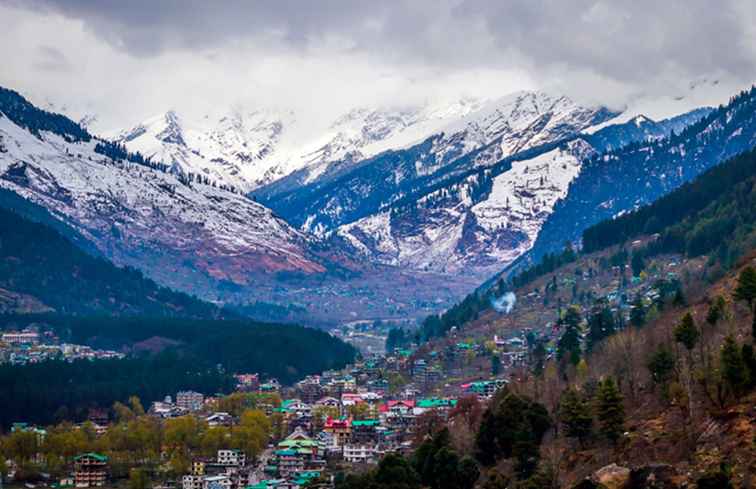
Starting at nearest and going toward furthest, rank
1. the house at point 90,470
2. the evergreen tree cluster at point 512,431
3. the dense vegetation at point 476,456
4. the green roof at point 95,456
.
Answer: the dense vegetation at point 476,456 → the evergreen tree cluster at point 512,431 → the house at point 90,470 → the green roof at point 95,456

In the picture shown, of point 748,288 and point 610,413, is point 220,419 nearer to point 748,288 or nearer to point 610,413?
point 748,288

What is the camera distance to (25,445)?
5202 inches

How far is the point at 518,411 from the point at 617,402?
36.3 ft

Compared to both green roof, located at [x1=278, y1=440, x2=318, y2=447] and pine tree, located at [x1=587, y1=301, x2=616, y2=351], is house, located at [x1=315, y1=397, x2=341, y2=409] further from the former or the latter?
pine tree, located at [x1=587, y1=301, x2=616, y2=351]

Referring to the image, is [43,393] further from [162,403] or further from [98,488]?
[98,488]

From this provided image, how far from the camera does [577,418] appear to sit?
294 ft

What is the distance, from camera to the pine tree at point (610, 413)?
283 ft

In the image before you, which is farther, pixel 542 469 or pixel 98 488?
pixel 98 488

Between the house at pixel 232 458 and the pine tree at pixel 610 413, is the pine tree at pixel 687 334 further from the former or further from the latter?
the house at pixel 232 458

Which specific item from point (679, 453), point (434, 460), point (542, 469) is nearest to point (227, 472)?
point (434, 460)

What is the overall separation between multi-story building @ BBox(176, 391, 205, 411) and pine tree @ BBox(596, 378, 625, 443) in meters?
93.1

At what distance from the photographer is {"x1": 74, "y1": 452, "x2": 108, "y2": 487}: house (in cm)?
12350

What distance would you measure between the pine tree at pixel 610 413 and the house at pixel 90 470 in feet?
171

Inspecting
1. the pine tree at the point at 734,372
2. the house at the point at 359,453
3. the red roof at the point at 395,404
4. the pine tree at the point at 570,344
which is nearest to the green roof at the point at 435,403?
the red roof at the point at 395,404
